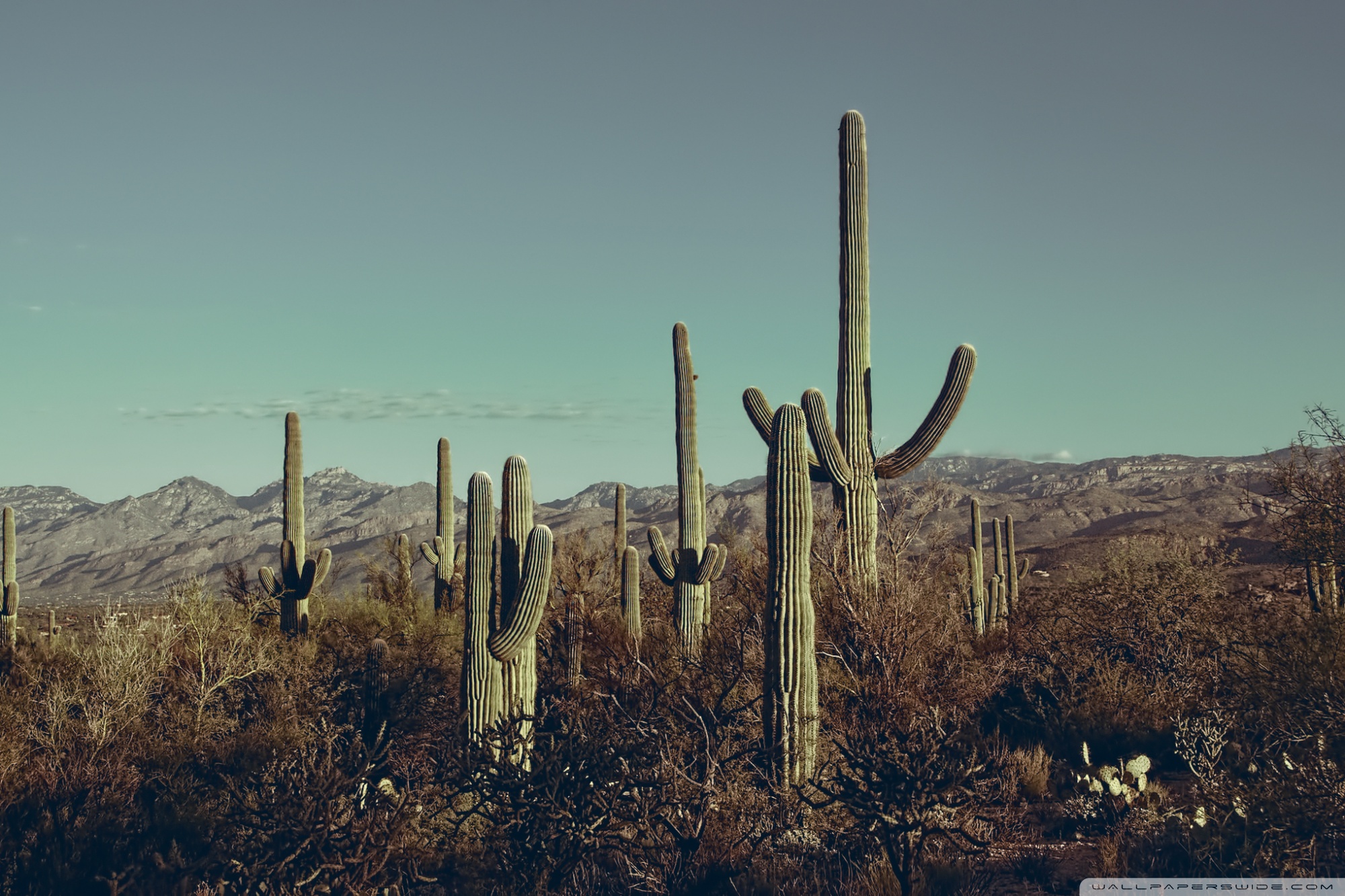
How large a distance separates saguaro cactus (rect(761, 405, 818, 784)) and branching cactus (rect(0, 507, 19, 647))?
54.1 feet

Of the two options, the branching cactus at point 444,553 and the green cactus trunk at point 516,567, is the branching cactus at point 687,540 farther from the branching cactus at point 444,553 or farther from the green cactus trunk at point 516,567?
the branching cactus at point 444,553

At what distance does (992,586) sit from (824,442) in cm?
1097

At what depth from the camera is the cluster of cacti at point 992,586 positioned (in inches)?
766

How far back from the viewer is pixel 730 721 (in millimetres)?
10141

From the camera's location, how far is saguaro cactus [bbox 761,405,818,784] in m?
9.63

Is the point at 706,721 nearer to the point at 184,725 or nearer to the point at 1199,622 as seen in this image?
the point at 184,725

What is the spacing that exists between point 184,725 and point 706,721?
675cm

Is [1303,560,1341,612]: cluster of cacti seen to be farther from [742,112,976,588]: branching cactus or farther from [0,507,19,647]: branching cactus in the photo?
[0,507,19,647]: branching cactus

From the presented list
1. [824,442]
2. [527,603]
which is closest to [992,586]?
[824,442]

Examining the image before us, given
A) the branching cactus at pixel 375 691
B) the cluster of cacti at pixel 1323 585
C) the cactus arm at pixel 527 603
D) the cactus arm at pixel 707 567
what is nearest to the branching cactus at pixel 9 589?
the branching cactus at pixel 375 691

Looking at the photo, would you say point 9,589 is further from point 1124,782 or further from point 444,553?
point 1124,782

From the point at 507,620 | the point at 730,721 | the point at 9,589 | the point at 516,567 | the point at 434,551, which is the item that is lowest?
the point at 730,721

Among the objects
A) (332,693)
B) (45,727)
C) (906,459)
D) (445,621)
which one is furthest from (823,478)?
(45,727)

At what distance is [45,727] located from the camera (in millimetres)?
11844
